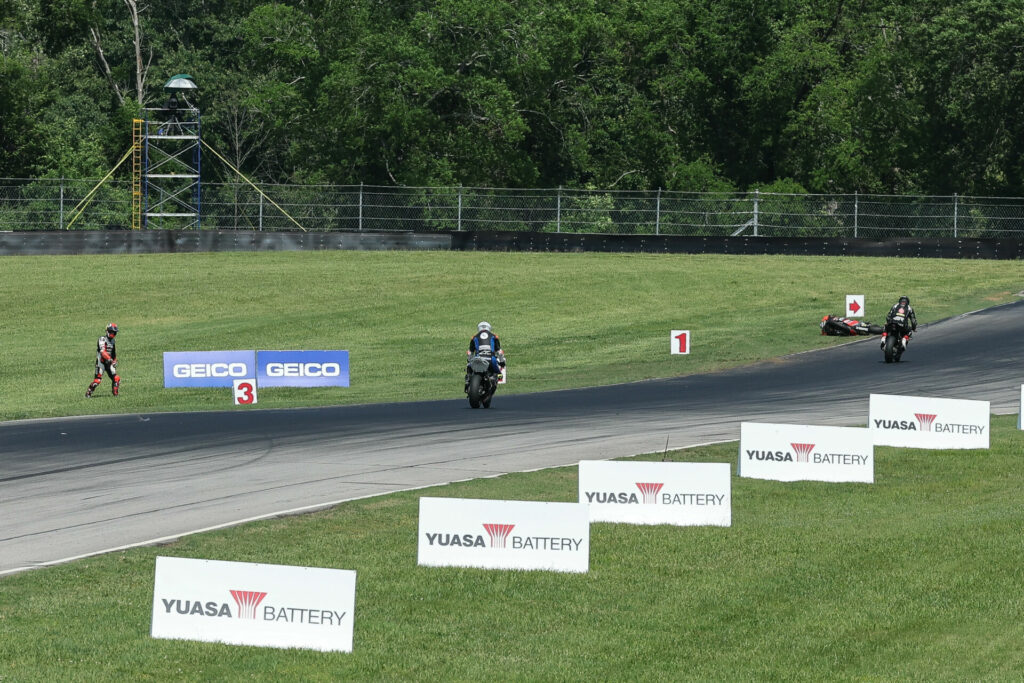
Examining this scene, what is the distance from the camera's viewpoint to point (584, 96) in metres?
66.0

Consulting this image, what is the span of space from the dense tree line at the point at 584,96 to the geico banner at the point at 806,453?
1713 inches

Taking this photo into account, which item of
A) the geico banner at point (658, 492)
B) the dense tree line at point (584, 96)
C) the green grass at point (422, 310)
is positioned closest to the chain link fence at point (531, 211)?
the green grass at point (422, 310)

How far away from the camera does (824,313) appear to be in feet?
127

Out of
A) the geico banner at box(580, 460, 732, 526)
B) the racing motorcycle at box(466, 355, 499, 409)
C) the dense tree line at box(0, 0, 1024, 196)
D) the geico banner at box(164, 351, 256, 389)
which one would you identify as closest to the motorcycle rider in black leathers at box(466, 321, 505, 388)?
the racing motorcycle at box(466, 355, 499, 409)

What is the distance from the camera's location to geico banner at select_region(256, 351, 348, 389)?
96.5ft

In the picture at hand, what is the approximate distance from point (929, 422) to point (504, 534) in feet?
28.2

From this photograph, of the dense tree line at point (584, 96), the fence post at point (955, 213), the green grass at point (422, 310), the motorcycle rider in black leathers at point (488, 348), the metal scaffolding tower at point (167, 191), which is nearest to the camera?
the motorcycle rider in black leathers at point (488, 348)

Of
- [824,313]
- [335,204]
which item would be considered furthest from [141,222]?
[824,313]

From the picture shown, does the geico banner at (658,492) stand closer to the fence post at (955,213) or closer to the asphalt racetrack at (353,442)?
the asphalt racetrack at (353,442)

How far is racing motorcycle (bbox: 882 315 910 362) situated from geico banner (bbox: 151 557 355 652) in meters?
23.7

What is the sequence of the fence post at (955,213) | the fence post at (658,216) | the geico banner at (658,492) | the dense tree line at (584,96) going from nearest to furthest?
the geico banner at (658,492)
the fence post at (955,213)
the fence post at (658,216)
the dense tree line at (584,96)

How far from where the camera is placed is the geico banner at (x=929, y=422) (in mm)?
16969

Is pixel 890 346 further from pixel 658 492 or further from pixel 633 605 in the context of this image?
pixel 633 605

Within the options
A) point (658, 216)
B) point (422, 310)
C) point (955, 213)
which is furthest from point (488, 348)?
point (955, 213)
